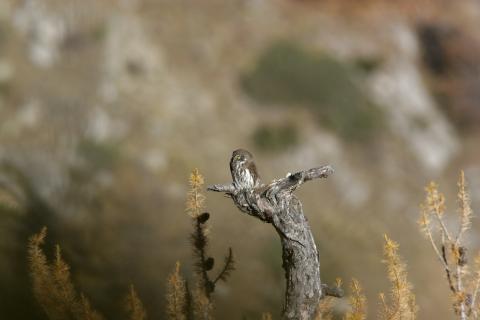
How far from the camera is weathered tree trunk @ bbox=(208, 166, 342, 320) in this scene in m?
2.80

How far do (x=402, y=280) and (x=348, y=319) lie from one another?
17.0 inches

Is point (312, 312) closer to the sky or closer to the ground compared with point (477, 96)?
closer to the ground

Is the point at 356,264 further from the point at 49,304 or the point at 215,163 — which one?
the point at 49,304

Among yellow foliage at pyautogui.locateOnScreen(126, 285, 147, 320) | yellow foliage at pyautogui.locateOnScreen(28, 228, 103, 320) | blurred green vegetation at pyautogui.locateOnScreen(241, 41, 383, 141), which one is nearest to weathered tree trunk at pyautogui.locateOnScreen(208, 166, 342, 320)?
yellow foliage at pyautogui.locateOnScreen(126, 285, 147, 320)

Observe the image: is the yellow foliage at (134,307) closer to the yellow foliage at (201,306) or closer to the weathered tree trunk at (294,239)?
the yellow foliage at (201,306)

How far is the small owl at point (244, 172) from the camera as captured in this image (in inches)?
114

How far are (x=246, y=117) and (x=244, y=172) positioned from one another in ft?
42.0

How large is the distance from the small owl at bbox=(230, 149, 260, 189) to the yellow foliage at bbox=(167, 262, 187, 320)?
464mm

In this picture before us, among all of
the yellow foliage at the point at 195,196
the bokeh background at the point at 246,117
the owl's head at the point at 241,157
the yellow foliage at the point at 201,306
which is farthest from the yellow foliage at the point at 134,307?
the bokeh background at the point at 246,117

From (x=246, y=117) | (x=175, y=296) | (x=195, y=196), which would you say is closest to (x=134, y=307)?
(x=175, y=296)

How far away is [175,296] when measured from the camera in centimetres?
289

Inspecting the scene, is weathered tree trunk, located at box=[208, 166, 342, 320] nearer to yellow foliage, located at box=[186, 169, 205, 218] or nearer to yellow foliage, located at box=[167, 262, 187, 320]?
yellow foliage, located at box=[186, 169, 205, 218]

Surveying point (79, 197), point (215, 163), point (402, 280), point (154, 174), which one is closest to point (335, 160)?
point (215, 163)

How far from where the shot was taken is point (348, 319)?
2600 millimetres
